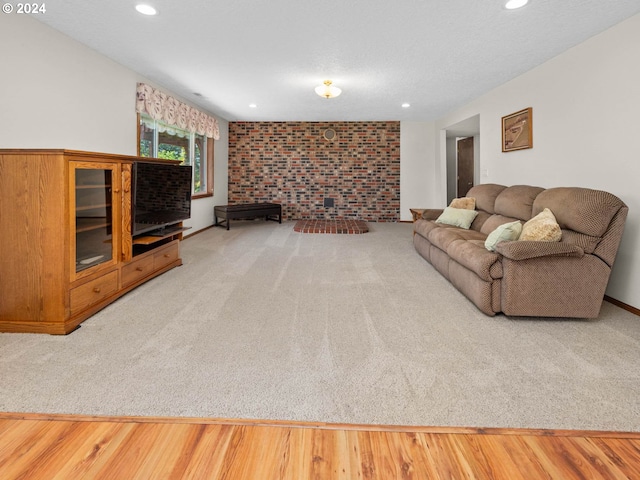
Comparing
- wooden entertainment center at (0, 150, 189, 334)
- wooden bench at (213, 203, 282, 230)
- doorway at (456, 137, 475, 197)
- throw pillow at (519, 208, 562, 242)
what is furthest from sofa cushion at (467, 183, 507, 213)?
wooden bench at (213, 203, 282, 230)

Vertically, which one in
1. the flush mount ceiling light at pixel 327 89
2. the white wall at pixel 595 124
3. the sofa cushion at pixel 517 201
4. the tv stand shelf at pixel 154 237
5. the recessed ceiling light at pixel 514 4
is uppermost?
the flush mount ceiling light at pixel 327 89

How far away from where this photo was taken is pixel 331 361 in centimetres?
200

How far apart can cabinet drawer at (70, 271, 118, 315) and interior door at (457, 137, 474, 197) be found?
7.49 metres

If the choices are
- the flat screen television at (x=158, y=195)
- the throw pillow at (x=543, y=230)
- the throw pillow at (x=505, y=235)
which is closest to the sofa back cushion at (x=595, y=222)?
the throw pillow at (x=543, y=230)

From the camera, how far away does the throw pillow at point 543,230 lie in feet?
8.93

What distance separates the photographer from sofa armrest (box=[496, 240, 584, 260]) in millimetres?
2535

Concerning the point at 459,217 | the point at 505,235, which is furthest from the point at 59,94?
the point at 459,217

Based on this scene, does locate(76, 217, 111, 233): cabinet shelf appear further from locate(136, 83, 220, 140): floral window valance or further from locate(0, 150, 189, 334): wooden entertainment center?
locate(136, 83, 220, 140): floral window valance

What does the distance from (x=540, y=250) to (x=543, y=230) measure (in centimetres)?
31

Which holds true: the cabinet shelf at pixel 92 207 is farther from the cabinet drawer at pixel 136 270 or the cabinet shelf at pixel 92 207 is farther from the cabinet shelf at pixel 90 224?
the cabinet drawer at pixel 136 270

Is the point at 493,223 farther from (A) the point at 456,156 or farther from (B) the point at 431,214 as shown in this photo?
(A) the point at 456,156

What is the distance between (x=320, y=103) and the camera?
20.9 feet

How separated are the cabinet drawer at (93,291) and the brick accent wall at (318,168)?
592 cm

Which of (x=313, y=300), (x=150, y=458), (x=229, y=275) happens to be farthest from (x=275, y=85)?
(x=150, y=458)
